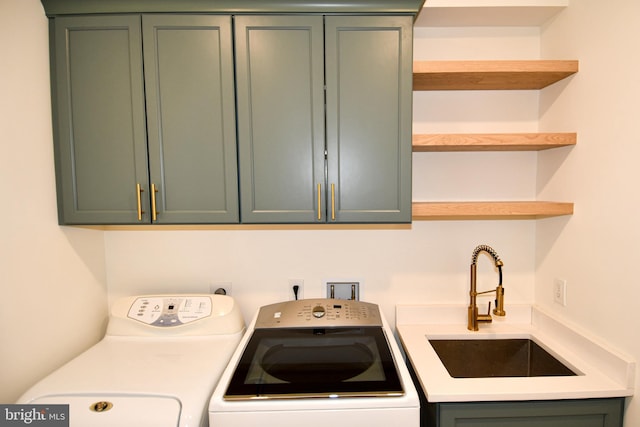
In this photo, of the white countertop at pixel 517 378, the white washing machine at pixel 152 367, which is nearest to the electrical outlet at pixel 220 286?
the white washing machine at pixel 152 367

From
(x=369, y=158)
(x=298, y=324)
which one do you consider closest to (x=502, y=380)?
(x=298, y=324)

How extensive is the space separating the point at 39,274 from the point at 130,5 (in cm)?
112

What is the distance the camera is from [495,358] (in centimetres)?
148

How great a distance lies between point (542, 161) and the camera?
1579 millimetres

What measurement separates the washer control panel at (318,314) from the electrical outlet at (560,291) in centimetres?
83

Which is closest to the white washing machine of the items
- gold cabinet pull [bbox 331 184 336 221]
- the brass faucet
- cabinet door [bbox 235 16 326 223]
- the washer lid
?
the washer lid

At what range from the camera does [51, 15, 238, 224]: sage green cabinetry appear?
4.14 ft

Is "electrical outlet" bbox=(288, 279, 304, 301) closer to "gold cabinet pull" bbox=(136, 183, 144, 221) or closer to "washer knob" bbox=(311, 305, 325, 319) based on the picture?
"washer knob" bbox=(311, 305, 325, 319)

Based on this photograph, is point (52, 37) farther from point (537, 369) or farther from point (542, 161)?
point (537, 369)

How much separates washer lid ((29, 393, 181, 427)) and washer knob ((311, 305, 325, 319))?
64 centimetres

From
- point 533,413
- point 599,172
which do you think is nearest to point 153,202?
point 533,413

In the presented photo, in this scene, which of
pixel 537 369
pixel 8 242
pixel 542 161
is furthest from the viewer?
pixel 542 161

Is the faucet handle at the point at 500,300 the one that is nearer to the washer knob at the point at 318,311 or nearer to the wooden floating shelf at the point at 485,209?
the wooden floating shelf at the point at 485,209

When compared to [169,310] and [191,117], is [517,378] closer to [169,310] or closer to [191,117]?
[169,310]
